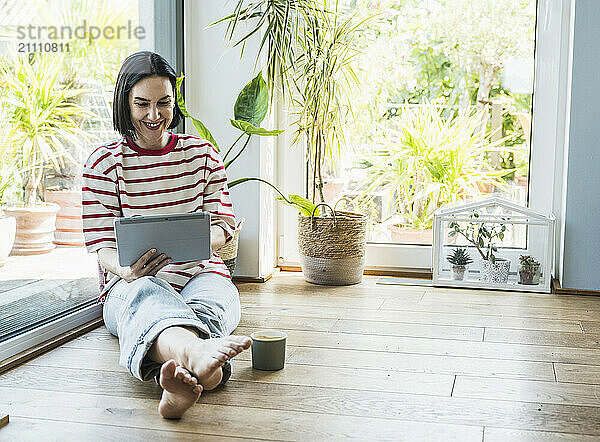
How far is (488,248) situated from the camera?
3361mm

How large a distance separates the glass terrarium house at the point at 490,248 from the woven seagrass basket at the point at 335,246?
1.10 ft

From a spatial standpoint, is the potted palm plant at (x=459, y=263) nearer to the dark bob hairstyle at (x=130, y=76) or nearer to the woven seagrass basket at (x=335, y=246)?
the woven seagrass basket at (x=335, y=246)

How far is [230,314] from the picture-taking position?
2334 millimetres

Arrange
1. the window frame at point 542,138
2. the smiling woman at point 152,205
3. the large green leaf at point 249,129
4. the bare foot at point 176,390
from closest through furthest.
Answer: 1. the bare foot at point 176,390
2. the smiling woman at point 152,205
3. the large green leaf at point 249,129
4. the window frame at point 542,138

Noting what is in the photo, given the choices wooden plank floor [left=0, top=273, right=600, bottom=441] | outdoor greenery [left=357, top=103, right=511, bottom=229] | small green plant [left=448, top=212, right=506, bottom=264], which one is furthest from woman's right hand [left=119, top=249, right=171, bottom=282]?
outdoor greenery [left=357, top=103, right=511, bottom=229]

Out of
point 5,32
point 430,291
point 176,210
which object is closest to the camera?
point 5,32

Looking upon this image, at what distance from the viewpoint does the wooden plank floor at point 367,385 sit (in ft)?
5.73

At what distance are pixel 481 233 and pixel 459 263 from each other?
6.3 inches

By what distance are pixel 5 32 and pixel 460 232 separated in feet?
6.50

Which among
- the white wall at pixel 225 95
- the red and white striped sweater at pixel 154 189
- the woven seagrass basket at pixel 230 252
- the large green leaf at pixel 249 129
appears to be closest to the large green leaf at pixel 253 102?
the large green leaf at pixel 249 129

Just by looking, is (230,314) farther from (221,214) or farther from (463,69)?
(463,69)

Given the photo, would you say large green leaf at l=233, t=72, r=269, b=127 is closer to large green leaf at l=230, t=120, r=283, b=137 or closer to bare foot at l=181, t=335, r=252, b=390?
large green leaf at l=230, t=120, r=283, b=137

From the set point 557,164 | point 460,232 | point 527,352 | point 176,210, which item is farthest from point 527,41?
point 176,210

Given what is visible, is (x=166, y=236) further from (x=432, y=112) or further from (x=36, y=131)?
(x=432, y=112)
